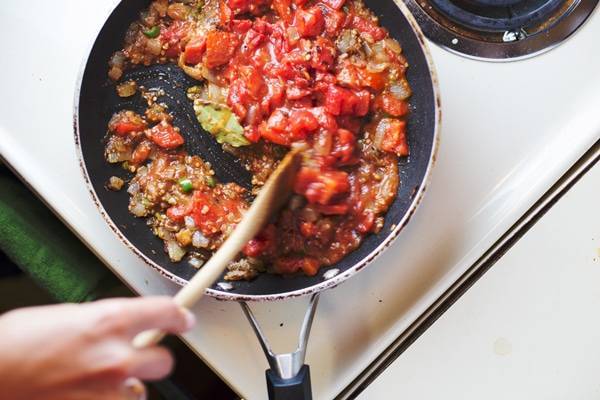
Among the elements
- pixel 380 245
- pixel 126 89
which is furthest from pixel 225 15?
pixel 380 245

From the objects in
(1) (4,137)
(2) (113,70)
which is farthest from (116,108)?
(1) (4,137)

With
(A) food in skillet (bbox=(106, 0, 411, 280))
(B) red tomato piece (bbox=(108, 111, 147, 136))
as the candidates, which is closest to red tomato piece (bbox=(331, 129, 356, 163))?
(A) food in skillet (bbox=(106, 0, 411, 280))

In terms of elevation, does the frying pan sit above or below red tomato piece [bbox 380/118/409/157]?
below

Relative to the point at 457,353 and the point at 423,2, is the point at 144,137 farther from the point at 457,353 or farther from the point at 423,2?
the point at 457,353

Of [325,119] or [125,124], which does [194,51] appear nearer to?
[125,124]

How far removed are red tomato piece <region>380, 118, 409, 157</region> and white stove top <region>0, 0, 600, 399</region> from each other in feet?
0.36

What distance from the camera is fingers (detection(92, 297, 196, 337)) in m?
0.87

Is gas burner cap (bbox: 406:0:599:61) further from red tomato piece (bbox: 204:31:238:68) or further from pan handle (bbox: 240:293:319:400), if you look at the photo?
pan handle (bbox: 240:293:319:400)

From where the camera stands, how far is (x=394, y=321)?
148 cm

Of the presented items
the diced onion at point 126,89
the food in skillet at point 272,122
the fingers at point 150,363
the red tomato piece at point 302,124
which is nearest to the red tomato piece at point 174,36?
the food in skillet at point 272,122

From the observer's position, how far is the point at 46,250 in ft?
5.18

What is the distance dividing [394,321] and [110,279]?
2.34ft

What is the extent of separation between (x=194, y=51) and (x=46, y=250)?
60 cm

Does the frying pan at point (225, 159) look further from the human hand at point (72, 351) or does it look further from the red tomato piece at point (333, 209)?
the human hand at point (72, 351)
